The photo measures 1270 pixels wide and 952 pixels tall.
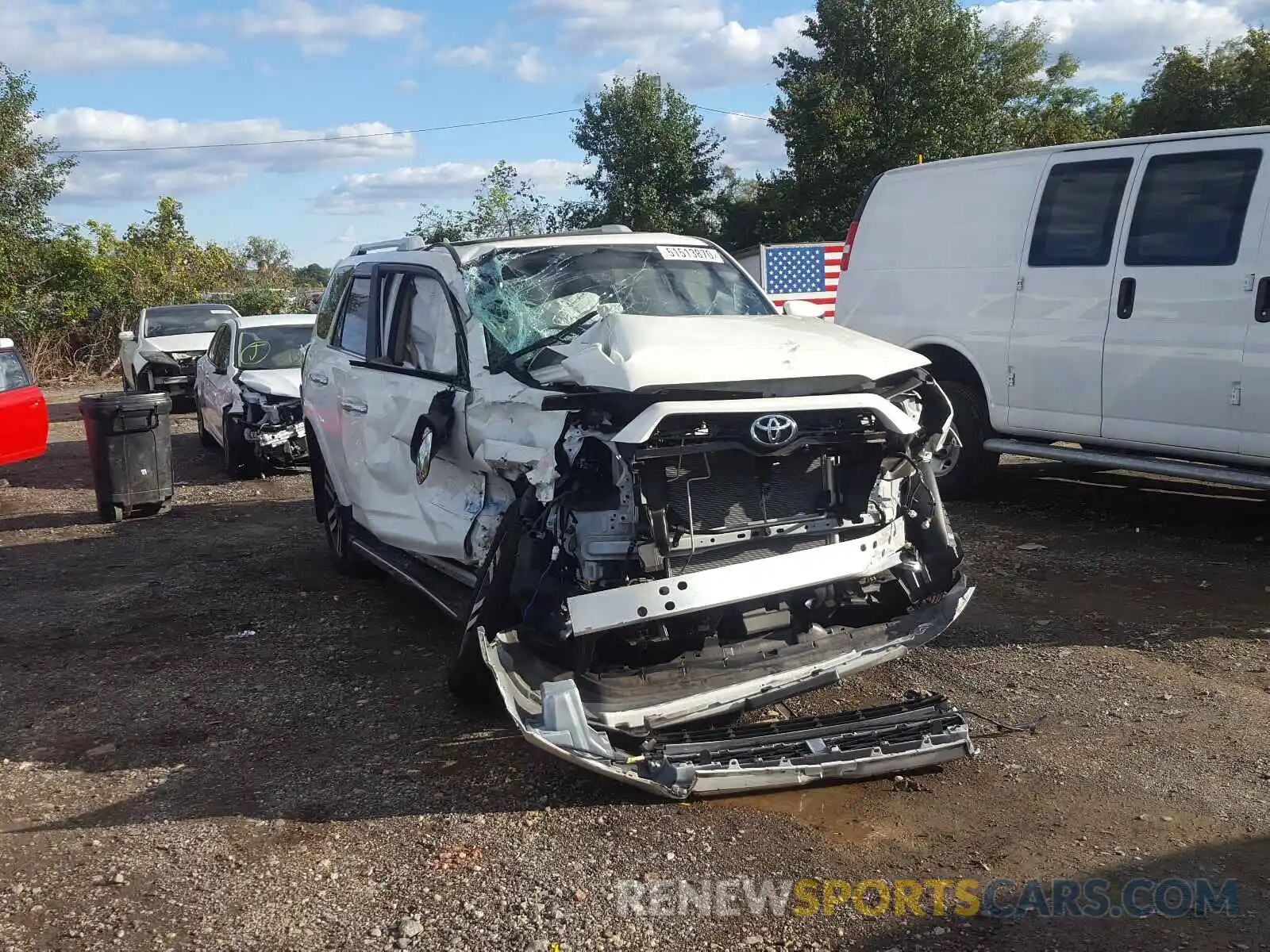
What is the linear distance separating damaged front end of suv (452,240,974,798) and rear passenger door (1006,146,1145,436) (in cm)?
325

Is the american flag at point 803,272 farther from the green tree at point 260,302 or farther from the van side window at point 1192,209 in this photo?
the green tree at point 260,302

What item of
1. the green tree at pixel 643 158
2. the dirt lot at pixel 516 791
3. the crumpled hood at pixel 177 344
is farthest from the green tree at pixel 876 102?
the dirt lot at pixel 516 791

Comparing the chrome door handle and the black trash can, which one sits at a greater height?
the chrome door handle

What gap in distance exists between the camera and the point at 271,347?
12094mm

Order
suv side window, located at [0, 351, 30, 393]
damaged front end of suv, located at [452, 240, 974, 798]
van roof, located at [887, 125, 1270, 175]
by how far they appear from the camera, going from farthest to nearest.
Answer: suv side window, located at [0, 351, 30, 393], van roof, located at [887, 125, 1270, 175], damaged front end of suv, located at [452, 240, 974, 798]

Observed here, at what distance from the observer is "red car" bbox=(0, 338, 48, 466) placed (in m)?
10.4

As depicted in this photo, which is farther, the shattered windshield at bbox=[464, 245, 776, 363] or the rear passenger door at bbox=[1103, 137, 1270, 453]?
the rear passenger door at bbox=[1103, 137, 1270, 453]

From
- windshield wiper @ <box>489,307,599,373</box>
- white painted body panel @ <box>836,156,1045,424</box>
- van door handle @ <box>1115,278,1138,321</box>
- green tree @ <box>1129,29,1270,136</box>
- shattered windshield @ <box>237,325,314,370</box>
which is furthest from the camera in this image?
green tree @ <box>1129,29,1270,136</box>

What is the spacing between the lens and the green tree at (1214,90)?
25.4 metres

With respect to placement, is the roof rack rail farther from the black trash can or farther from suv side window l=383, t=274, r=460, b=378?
the black trash can

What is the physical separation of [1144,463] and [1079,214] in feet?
5.70

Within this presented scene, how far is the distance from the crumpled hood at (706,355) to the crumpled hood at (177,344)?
564 inches

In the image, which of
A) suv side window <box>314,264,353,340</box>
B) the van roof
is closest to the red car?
suv side window <box>314,264,353,340</box>

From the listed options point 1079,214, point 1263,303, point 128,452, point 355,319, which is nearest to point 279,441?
point 128,452
